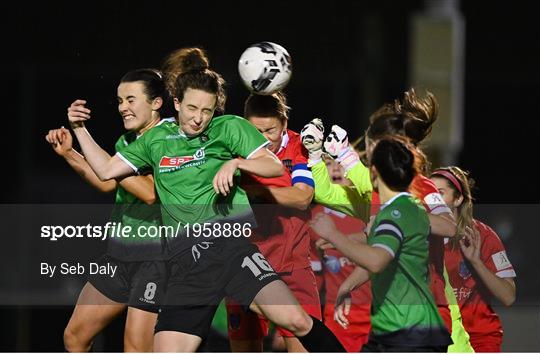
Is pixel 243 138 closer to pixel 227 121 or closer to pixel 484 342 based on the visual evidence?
pixel 227 121

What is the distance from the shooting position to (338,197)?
6406 millimetres

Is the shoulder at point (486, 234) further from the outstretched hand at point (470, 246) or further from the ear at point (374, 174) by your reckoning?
the ear at point (374, 174)

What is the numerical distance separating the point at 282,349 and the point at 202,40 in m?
4.38

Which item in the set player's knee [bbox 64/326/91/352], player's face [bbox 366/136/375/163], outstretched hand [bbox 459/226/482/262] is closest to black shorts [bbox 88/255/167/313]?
player's knee [bbox 64/326/91/352]

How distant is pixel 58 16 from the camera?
1161 cm

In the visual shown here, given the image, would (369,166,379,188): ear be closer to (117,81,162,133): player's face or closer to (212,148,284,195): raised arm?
(212,148,284,195): raised arm

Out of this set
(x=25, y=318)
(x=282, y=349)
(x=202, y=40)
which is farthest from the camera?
(x=202, y=40)

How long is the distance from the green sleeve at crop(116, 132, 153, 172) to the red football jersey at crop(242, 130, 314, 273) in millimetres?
606

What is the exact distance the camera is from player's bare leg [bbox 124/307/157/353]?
615 cm

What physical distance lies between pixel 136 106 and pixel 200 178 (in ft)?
2.18

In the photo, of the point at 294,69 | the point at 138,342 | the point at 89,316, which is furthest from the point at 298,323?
the point at 294,69

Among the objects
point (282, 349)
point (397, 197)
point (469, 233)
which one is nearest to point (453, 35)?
point (282, 349)

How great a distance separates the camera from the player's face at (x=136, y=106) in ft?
20.5

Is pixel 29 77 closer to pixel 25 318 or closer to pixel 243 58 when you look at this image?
pixel 25 318
